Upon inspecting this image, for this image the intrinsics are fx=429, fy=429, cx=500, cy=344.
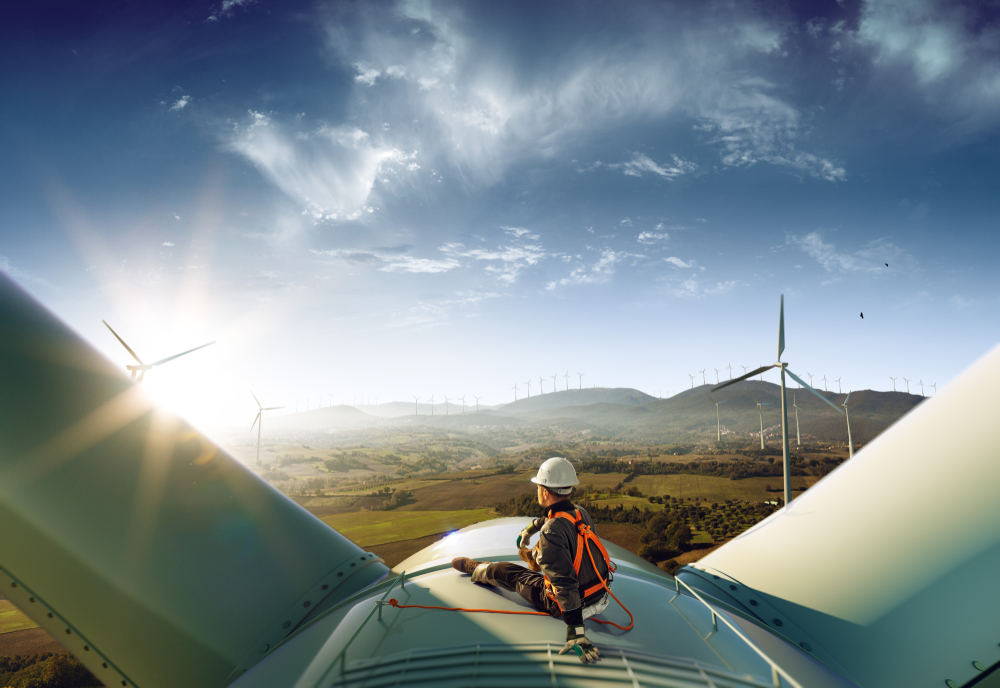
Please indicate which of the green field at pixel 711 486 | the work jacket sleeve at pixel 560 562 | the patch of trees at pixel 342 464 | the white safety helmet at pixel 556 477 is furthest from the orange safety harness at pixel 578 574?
the patch of trees at pixel 342 464

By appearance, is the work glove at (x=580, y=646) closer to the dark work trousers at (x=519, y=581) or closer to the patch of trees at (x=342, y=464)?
the dark work trousers at (x=519, y=581)

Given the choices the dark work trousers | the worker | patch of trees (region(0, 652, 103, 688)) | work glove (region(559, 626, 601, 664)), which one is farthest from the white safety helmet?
patch of trees (region(0, 652, 103, 688))

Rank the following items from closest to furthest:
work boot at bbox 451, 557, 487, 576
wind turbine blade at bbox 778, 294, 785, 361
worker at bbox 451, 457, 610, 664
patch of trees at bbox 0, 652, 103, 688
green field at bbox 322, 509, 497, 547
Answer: worker at bbox 451, 457, 610, 664
work boot at bbox 451, 557, 487, 576
patch of trees at bbox 0, 652, 103, 688
wind turbine blade at bbox 778, 294, 785, 361
green field at bbox 322, 509, 497, 547

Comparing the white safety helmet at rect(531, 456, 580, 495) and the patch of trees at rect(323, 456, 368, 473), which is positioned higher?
the white safety helmet at rect(531, 456, 580, 495)

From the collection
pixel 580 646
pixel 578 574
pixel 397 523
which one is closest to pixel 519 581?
pixel 578 574

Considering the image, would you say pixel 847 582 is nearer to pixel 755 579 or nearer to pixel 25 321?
pixel 755 579

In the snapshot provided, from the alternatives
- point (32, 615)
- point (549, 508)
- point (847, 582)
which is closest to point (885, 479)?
point (847, 582)

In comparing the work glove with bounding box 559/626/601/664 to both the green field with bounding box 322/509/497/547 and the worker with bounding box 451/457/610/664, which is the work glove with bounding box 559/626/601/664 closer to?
the worker with bounding box 451/457/610/664
